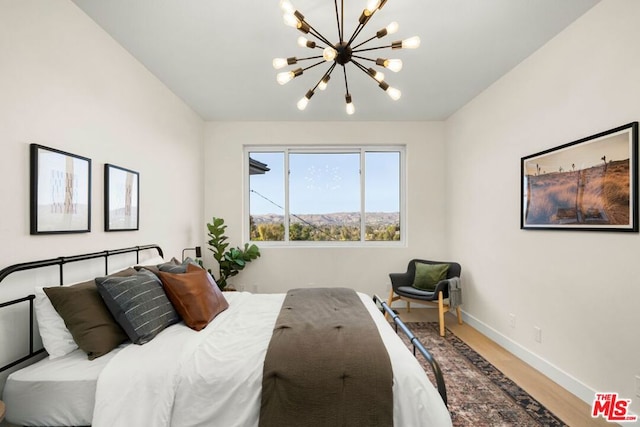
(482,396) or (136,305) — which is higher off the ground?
(136,305)

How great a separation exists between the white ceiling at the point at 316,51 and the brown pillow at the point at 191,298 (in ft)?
6.29

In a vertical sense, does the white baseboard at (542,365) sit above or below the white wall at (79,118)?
below

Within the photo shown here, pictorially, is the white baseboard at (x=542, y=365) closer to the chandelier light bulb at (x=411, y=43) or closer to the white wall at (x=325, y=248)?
the white wall at (x=325, y=248)

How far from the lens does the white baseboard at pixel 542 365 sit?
223 cm

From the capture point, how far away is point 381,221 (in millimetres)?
4715

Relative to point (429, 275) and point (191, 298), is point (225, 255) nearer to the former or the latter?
point (191, 298)

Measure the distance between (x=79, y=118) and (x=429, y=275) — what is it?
3.99 metres

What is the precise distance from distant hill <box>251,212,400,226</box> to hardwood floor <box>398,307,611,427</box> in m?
1.73

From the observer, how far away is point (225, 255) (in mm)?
4152

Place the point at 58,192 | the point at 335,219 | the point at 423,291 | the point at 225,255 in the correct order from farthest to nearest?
the point at 335,219, the point at 225,255, the point at 423,291, the point at 58,192

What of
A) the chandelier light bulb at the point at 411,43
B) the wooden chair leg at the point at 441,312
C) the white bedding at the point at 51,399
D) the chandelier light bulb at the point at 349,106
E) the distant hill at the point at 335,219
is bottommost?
the wooden chair leg at the point at 441,312

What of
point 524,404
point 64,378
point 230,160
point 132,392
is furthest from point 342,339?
point 230,160

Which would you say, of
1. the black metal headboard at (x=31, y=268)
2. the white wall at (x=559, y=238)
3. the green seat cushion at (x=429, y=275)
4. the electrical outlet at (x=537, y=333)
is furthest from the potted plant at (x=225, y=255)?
the electrical outlet at (x=537, y=333)

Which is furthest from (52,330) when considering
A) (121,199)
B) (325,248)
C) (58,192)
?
(325,248)
